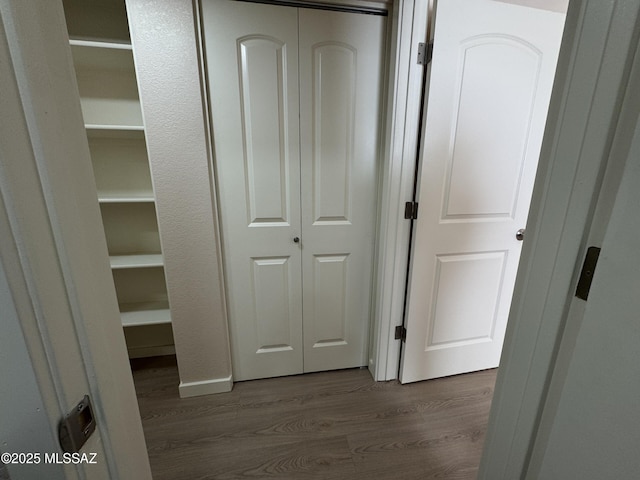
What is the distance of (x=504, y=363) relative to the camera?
66 cm

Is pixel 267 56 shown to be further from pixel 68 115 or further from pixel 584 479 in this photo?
pixel 584 479

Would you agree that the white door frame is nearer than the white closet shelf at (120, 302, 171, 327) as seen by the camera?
Yes

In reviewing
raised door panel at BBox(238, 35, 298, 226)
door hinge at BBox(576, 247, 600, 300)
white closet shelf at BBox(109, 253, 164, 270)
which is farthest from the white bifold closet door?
door hinge at BBox(576, 247, 600, 300)

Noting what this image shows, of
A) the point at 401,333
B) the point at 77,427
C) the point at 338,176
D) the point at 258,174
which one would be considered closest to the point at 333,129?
the point at 338,176

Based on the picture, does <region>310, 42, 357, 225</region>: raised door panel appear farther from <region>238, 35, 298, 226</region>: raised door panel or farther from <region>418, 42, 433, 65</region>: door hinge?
<region>418, 42, 433, 65</region>: door hinge

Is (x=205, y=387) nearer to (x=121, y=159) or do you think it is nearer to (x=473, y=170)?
(x=121, y=159)

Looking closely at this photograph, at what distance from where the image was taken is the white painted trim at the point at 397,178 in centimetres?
121

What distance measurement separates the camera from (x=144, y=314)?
1624 mm

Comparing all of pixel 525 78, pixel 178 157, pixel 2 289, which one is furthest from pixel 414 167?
pixel 2 289

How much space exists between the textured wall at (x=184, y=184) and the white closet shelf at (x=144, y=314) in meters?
0.21

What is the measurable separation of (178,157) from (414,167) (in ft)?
3.82

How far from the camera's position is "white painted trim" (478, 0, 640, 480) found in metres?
0.45

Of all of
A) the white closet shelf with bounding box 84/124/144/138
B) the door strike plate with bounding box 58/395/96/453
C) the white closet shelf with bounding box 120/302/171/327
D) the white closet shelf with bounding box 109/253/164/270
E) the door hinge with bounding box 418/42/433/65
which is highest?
the door hinge with bounding box 418/42/433/65

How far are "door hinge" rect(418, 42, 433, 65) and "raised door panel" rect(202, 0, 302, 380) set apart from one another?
1.94 ft
